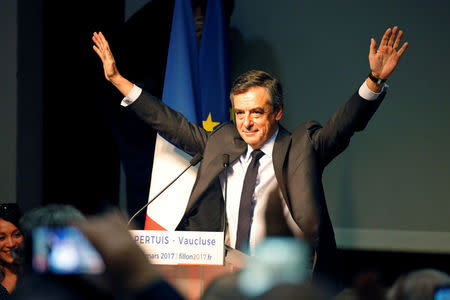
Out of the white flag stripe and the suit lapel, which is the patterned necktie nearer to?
the suit lapel

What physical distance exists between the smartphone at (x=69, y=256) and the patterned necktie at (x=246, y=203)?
1.66m

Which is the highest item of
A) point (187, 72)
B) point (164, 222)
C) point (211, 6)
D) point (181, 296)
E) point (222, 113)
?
point (211, 6)

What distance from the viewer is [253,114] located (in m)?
2.65

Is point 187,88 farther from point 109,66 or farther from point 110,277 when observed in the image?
point 110,277

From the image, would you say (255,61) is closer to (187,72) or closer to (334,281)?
(187,72)

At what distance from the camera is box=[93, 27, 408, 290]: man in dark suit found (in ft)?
7.95

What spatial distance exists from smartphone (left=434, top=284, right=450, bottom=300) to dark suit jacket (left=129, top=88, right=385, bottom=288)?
4.64 feet

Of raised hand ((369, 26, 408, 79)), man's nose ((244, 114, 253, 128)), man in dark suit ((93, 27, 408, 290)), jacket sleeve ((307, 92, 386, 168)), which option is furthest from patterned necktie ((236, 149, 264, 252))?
raised hand ((369, 26, 408, 79))

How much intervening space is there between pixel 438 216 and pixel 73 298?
335 centimetres

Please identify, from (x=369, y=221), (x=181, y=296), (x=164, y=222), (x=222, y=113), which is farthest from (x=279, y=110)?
(x=181, y=296)

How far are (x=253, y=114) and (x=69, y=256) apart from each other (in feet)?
6.39

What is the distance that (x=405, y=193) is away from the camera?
12.1ft

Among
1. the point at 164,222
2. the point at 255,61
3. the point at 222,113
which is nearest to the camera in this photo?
the point at 164,222

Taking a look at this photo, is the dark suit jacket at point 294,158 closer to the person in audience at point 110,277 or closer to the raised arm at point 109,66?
Result: the raised arm at point 109,66
